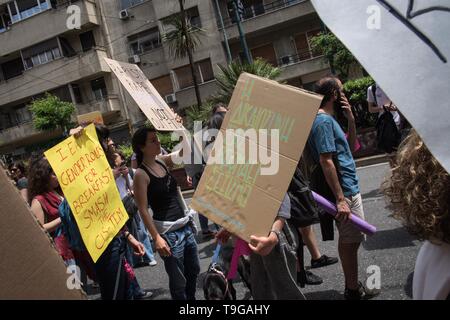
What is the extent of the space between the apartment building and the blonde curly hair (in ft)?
72.9

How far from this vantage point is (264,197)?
5.98 ft

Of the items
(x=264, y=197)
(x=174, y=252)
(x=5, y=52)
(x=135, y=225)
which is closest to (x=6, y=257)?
(x=264, y=197)

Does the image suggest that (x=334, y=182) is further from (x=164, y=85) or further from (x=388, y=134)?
(x=164, y=85)

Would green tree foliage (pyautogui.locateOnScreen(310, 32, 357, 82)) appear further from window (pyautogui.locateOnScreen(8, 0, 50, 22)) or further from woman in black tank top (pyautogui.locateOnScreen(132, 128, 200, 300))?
window (pyautogui.locateOnScreen(8, 0, 50, 22))

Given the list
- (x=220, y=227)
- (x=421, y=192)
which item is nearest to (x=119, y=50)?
(x=220, y=227)

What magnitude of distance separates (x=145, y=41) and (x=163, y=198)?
2436 centimetres

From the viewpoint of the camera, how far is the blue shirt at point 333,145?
3084 mm

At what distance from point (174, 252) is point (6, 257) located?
2.01 meters

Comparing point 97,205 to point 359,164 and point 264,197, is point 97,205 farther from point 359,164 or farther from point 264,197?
point 359,164

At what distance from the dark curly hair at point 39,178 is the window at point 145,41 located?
23.0 m

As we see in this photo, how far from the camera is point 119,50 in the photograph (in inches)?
1056

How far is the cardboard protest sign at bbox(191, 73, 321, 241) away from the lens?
1778 millimetres

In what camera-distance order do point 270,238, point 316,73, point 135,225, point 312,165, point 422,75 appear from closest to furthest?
point 422,75
point 270,238
point 312,165
point 135,225
point 316,73

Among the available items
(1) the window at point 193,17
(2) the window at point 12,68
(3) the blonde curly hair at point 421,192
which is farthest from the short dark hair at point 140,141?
(2) the window at point 12,68
